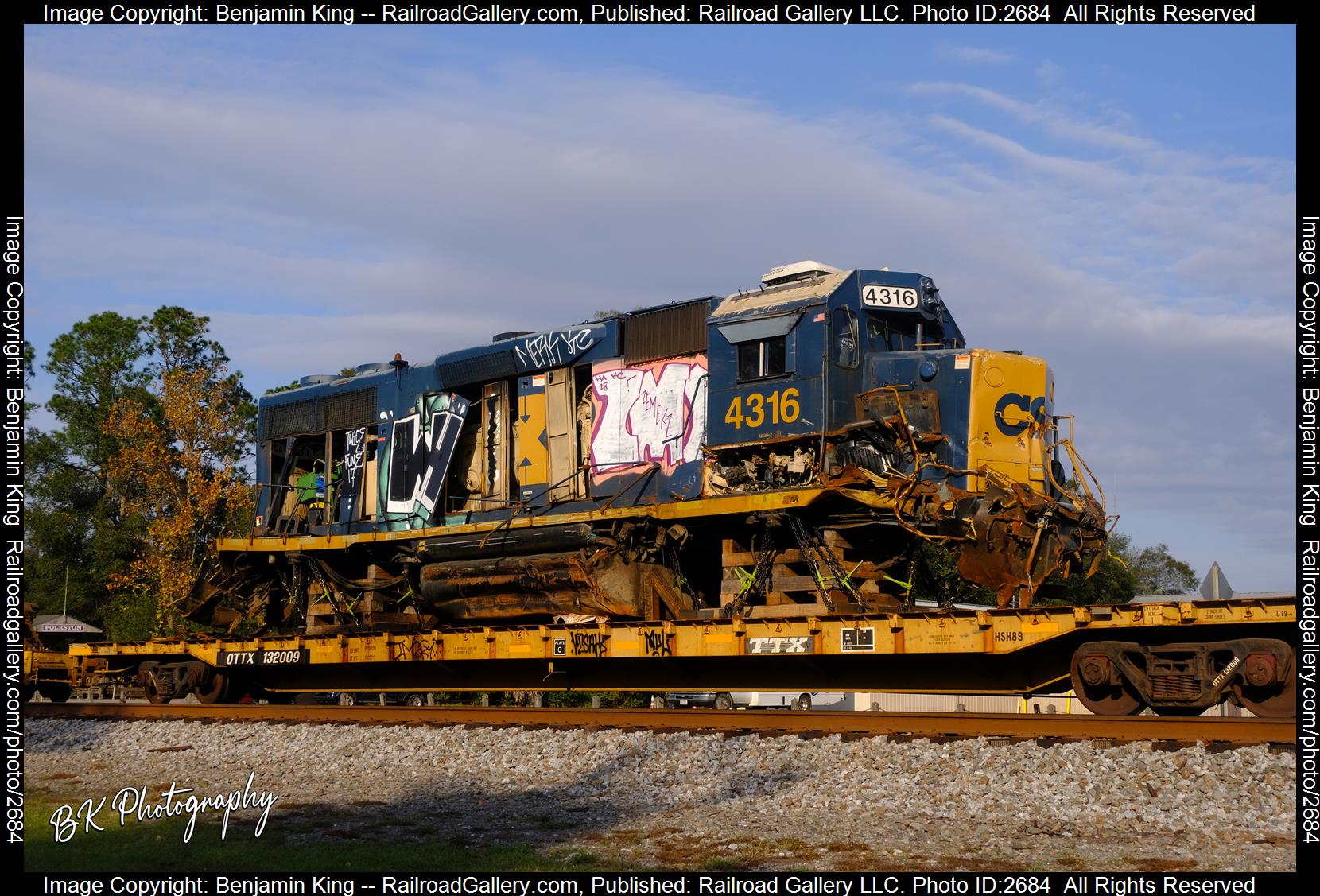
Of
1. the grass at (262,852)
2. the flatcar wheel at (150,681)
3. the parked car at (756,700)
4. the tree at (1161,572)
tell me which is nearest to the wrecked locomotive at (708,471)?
the flatcar wheel at (150,681)

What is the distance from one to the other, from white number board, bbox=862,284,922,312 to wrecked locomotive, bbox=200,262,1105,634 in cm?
3

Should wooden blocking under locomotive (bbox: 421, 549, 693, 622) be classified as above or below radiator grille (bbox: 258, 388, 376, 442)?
below

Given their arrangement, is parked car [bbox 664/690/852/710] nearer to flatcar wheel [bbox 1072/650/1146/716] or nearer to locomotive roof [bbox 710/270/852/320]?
locomotive roof [bbox 710/270/852/320]

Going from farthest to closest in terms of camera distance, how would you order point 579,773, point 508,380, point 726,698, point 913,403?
point 726,698 < point 508,380 < point 913,403 < point 579,773

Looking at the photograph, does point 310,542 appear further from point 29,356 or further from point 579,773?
point 29,356

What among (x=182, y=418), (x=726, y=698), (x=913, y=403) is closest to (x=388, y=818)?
(x=913, y=403)

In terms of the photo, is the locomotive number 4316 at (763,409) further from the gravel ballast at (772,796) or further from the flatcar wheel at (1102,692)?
the flatcar wheel at (1102,692)

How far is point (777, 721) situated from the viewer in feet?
44.6

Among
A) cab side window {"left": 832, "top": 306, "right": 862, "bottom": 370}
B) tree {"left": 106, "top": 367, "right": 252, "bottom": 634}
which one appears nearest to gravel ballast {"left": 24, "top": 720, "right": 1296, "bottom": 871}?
cab side window {"left": 832, "top": 306, "right": 862, "bottom": 370}

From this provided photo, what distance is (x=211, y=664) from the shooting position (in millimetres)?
20375

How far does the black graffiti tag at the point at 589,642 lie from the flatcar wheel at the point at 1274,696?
7248 mm

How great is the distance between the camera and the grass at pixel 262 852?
784cm

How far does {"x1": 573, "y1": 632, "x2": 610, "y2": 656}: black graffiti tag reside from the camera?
15695mm
